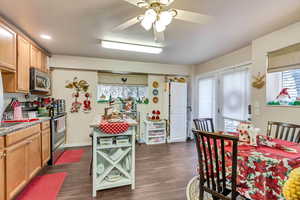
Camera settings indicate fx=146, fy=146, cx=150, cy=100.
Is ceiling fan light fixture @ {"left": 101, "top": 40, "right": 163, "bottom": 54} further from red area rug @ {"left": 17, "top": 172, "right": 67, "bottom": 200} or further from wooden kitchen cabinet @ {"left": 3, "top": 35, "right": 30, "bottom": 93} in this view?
red area rug @ {"left": 17, "top": 172, "right": 67, "bottom": 200}

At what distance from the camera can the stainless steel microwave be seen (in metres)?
2.73

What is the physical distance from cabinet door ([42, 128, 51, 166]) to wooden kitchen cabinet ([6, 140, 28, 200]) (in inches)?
21.2

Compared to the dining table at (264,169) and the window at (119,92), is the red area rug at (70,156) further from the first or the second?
the dining table at (264,169)

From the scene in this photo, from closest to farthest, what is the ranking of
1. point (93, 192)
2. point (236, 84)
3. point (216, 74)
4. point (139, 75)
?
point (93, 192) < point (236, 84) < point (216, 74) < point (139, 75)

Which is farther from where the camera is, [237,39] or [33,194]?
[237,39]

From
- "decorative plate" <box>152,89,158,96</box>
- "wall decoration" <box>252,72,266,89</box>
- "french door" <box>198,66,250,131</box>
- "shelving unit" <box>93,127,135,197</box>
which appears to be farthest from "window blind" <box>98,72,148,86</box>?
"wall decoration" <box>252,72,266,89</box>

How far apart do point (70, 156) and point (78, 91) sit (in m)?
1.64

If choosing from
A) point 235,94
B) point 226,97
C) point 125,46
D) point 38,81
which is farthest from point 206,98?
A: point 38,81

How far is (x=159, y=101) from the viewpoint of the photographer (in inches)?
184

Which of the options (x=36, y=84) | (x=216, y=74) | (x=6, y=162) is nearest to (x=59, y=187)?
(x=6, y=162)

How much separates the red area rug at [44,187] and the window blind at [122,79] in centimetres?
252

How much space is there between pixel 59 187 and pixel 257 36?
396 centimetres

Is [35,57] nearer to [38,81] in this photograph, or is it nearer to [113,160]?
[38,81]

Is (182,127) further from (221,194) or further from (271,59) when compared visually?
(221,194)
